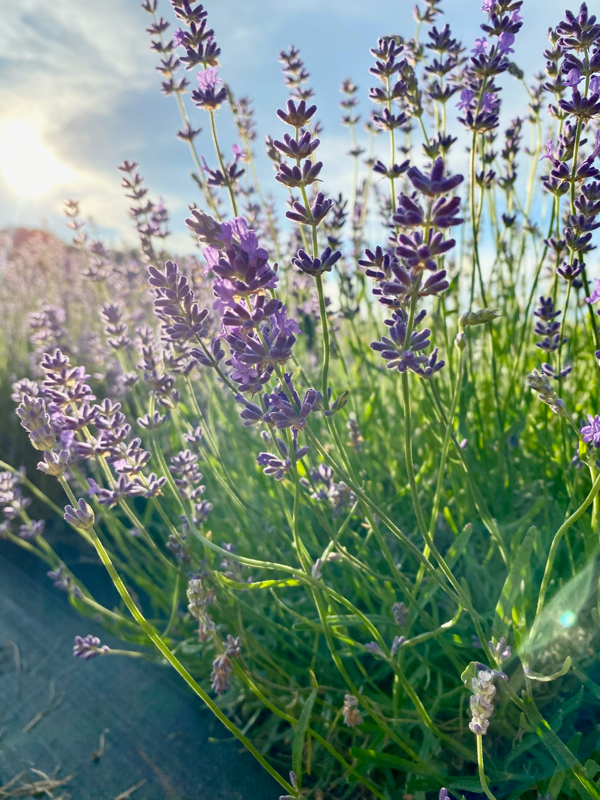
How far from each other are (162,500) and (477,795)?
1943mm

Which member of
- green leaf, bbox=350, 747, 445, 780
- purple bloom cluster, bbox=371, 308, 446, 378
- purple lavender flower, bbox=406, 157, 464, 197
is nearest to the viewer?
purple lavender flower, bbox=406, 157, 464, 197

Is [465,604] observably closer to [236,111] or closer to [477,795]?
[477,795]

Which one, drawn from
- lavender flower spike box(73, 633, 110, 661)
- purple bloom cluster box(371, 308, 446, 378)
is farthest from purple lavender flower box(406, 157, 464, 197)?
lavender flower spike box(73, 633, 110, 661)

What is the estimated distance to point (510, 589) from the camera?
1258mm

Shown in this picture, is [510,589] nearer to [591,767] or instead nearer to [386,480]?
[591,767]

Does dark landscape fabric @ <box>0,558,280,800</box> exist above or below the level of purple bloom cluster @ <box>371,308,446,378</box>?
below

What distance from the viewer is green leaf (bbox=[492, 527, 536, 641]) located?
1.22 m

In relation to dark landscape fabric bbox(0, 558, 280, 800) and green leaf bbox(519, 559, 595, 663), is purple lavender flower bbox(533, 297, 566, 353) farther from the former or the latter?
dark landscape fabric bbox(0, 558, 280, 800)

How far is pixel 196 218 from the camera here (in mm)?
899

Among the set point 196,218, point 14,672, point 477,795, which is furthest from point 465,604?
point 14,672

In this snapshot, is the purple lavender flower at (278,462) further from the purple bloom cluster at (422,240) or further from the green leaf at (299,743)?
the green leaf at (299,743)

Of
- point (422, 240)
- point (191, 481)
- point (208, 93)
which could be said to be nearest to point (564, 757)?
point (422, 240)

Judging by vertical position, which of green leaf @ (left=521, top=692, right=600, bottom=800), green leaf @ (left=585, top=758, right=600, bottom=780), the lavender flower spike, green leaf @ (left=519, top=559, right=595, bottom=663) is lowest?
green leaf @ (left=585, top=758, right=600, bottom=780)

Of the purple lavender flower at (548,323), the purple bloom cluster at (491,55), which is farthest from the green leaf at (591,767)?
the purple bloom cluster at (491,55)
